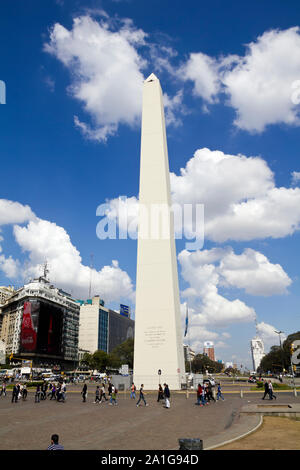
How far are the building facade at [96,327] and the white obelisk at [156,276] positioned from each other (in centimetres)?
12303

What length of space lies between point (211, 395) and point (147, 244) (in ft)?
65.1

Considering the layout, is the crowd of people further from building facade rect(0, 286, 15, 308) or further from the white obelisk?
building facade rect(0, 286, 15, 308)

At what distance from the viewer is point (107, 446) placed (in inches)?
417

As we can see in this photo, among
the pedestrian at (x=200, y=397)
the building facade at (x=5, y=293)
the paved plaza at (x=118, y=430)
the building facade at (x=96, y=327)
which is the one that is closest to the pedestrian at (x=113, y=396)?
the pedestrian at (x=200, y=397)

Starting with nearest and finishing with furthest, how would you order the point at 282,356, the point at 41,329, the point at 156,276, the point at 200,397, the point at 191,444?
the point at 191,444 → the point at 200,397 → the point at 156,276 → the point at 282,356 → the point at 41,329

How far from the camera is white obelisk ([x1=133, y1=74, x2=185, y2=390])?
3834 cm

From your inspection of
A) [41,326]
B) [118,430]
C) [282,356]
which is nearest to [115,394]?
[118,430]

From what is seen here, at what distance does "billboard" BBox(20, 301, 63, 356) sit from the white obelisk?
79.0 m

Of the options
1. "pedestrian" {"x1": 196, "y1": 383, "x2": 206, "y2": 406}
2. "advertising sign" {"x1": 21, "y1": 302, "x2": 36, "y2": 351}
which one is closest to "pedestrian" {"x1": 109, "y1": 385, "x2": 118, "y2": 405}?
"pedestrian" {"x1": 196, "y1": 383, "x2": 206, "y2": 406}

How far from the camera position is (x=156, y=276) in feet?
135

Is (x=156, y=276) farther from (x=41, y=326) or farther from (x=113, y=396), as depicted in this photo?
(x=41, y=326)

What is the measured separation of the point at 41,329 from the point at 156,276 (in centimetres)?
8263
